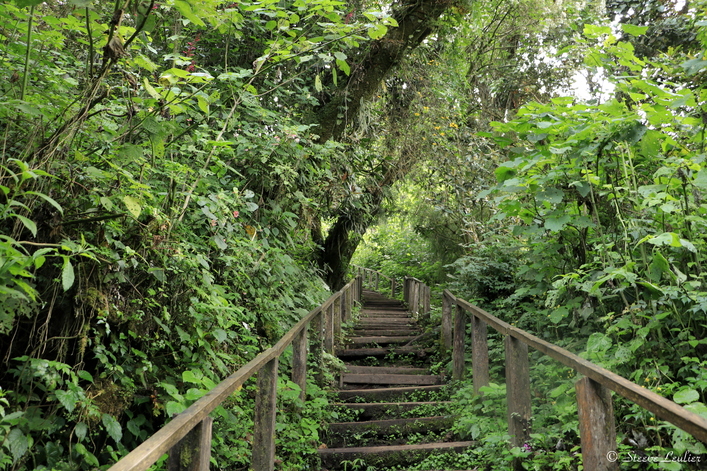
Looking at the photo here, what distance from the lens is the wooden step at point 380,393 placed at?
6.04 m

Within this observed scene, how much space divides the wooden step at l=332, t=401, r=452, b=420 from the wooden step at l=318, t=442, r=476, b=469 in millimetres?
1081

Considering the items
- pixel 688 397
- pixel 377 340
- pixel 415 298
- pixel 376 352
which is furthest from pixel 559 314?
pixel 415 298

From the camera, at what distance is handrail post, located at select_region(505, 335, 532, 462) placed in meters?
3.45

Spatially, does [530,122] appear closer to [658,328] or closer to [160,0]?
[658,328]

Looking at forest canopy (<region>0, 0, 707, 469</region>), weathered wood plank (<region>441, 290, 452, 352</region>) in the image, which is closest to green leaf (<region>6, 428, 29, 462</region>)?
forest canopy (<region>0, 0, 707, 469</region>)

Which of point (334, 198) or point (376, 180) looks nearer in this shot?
point (334, 198)

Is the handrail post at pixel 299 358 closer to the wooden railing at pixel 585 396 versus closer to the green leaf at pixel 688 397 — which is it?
the wooden railing at pixel 585 396

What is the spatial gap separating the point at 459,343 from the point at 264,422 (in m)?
3.46

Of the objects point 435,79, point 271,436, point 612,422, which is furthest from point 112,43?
point 435,79

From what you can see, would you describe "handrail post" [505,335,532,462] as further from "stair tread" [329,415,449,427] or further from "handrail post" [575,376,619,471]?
"stair tread" [329,415,449,427]

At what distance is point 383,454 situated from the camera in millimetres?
4328

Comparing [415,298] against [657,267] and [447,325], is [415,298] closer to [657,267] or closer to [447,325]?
[447,325]

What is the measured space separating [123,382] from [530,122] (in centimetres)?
335

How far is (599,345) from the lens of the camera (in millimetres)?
3324
